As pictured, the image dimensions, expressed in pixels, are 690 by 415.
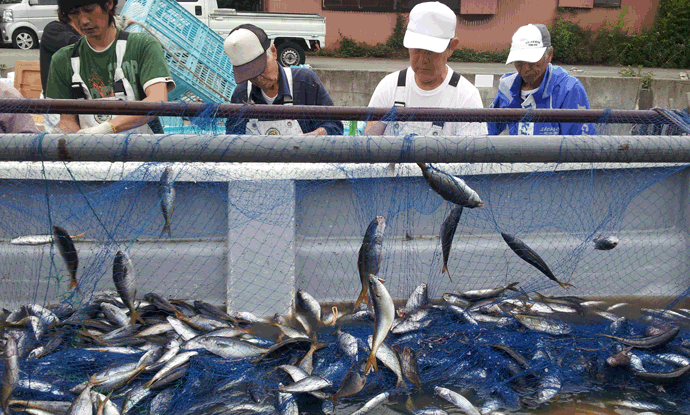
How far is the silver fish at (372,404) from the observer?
2.90 metres

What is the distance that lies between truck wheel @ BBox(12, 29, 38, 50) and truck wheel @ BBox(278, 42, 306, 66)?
9825mm

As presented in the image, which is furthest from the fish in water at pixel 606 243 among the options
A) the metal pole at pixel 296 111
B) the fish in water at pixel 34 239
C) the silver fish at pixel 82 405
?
the fish in water at pixel 34 239

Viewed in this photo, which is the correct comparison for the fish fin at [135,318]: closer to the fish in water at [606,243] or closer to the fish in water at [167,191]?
the fish in water at [167,191]

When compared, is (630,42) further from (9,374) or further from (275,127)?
(9,374)

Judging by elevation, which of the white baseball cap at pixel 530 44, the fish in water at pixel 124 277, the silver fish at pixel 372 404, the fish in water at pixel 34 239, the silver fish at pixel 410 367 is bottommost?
the silver fish at pixel 372 404

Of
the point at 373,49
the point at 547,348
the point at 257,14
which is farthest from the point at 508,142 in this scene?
the point at 373,49

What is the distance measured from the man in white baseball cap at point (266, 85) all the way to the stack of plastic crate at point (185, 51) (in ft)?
7.29

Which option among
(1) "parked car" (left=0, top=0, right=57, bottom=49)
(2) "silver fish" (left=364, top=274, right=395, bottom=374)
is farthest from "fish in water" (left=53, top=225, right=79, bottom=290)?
(1) "parked car" (left=0, top=0, right=57, bottom=49)

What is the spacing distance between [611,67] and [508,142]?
2273 centimetres

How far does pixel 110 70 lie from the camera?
12.8 feet

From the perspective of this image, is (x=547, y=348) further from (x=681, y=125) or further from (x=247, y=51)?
(x=247, y=51)

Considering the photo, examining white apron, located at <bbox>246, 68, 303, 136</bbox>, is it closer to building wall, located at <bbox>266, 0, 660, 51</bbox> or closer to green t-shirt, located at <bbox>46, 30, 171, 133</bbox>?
green t-shirt, located at <bbox>46, 30, 171, 133</bbox>

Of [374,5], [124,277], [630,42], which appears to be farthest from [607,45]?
[124,277]

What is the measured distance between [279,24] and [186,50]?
1072 cm
